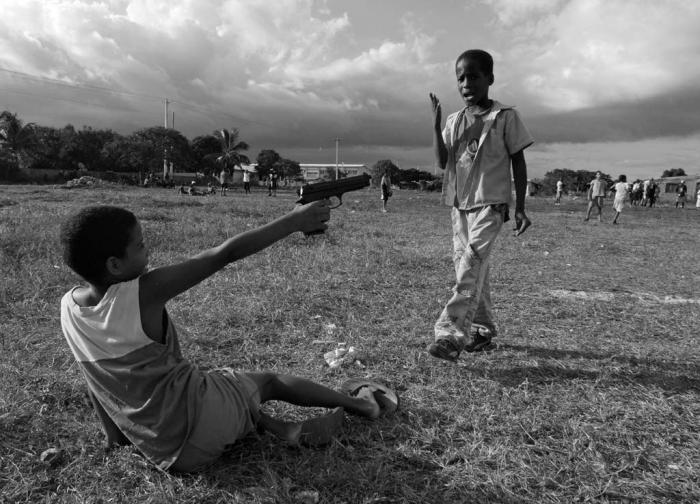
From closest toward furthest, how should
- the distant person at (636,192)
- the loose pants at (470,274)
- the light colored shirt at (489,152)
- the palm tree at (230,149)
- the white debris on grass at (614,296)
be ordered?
the loose pants at (470,274), the light colored shirt at (489,152), the white debris on grass at (614,296), the distant person at (636,192), the palm tree at (230,149)

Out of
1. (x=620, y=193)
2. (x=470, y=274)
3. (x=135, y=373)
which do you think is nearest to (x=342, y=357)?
(x=470, y=274)

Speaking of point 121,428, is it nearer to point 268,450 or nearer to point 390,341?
point 268,450

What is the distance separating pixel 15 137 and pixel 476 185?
2302 inches

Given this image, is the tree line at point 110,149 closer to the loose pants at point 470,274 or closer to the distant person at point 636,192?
the distant person at point 636,192

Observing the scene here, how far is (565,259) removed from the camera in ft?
24.3

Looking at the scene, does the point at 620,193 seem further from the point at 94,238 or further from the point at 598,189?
the point at 94,238

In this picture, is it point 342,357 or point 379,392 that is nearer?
point 379,392

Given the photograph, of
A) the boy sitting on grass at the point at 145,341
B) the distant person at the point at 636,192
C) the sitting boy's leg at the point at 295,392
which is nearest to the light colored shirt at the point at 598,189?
the sitting boy's leg at the point at 295,392

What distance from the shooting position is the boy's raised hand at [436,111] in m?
3.30

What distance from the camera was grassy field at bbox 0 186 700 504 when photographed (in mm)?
1894

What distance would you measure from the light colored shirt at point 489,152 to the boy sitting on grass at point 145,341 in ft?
5.04

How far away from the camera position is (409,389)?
2.74m

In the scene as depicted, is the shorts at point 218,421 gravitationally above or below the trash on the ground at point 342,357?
above

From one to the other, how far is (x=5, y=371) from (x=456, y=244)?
2799mm
